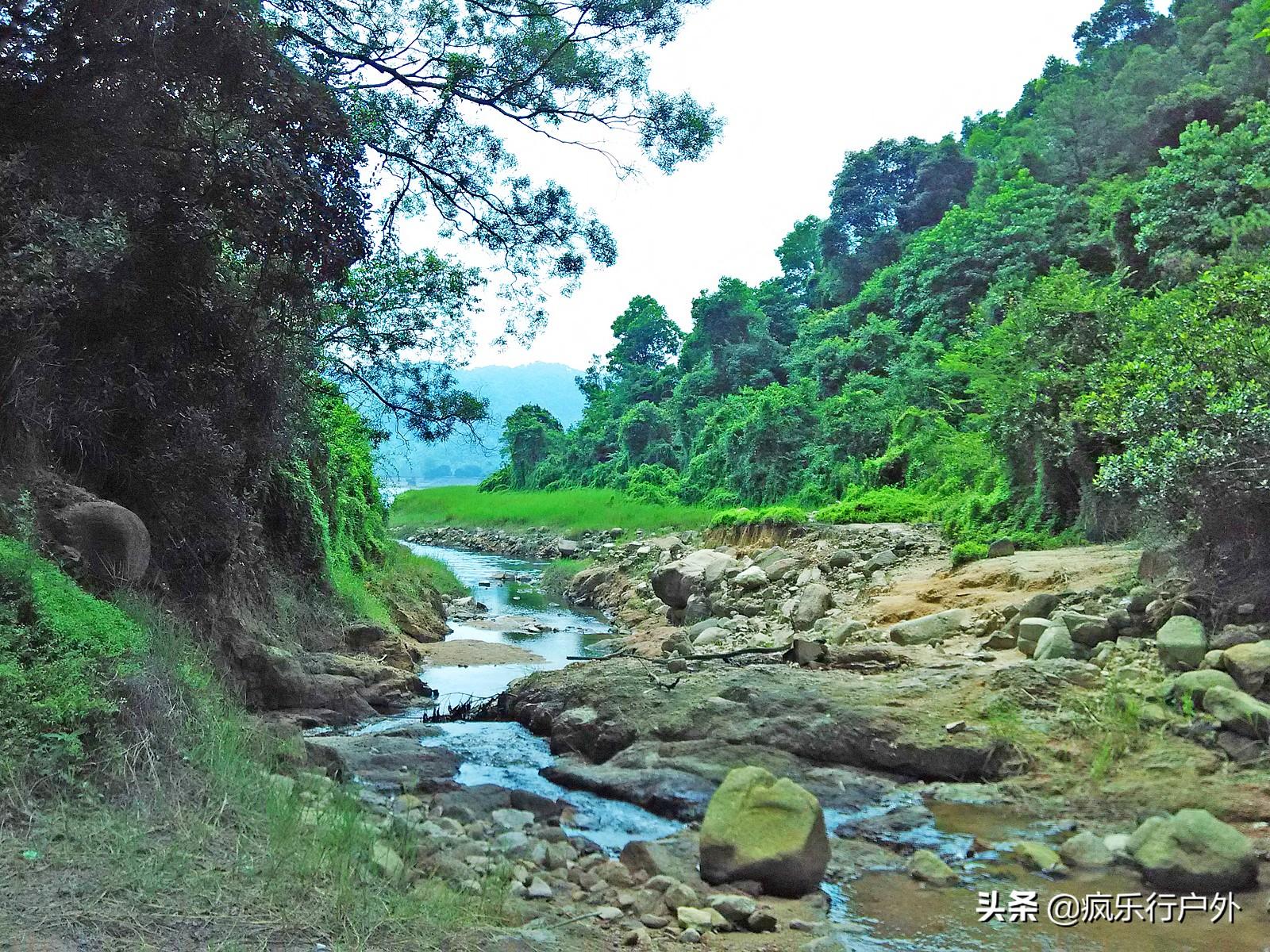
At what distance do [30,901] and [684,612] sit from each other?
539 inches

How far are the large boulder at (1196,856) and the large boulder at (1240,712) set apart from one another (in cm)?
139

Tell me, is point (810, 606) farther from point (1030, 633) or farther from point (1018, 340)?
point (1018, 340)

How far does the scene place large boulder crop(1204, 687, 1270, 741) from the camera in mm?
6227

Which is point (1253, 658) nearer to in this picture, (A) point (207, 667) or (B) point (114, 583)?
(A) point (207, 667)

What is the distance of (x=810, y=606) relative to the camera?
1366 cm

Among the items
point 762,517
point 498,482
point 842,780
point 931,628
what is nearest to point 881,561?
point 931,628

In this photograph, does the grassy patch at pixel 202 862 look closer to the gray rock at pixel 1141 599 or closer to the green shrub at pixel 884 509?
the gray rock at pixel 1141 599

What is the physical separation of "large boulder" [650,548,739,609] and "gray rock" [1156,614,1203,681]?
31.6 ft

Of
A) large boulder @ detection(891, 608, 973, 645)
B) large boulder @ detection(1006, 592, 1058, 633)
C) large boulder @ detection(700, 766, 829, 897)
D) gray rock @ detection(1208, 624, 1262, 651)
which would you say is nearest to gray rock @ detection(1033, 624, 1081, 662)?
large boulder @ detection(1006, 592, 1058, 633)

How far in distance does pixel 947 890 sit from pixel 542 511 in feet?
121

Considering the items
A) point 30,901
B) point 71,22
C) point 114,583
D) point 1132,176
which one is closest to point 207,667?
point 114,583

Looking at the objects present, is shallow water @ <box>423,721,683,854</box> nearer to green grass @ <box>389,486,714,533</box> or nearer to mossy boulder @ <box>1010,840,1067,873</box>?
mossy boulder @ <box>1010,840,1067,873</box>

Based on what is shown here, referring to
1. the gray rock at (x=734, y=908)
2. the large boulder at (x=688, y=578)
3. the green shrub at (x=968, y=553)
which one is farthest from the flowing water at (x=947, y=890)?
the large boulder at (x=688, y=578)

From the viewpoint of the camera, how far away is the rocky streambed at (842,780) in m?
4.57
